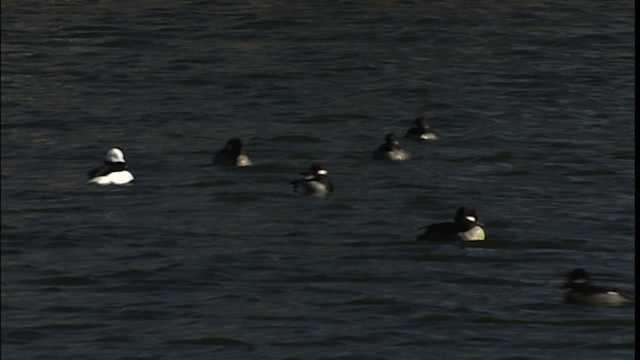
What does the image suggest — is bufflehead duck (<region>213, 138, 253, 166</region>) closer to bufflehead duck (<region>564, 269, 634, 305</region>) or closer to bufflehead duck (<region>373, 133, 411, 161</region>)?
bufflehead duck (<region>373, 133, 411, 161</region>)

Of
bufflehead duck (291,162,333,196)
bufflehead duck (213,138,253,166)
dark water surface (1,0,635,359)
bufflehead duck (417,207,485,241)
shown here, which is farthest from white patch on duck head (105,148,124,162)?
bufflehead duck (417,207,485,241)

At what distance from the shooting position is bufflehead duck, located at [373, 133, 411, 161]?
27578 mm

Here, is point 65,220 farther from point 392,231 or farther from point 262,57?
point 262,57

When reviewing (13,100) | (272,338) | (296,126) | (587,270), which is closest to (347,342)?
(272,338)

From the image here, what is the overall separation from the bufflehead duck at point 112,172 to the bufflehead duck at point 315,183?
2.17m

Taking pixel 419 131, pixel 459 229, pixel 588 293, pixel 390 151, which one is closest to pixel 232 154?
pixel 390 151

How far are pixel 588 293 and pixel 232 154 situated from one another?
7.94 m

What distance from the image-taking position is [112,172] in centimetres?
2631

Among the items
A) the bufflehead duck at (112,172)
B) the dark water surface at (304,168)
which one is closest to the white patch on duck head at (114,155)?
the bufflehead duck at (112,172)

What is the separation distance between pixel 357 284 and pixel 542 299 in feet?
6.35

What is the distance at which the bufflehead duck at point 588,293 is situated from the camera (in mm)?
20641

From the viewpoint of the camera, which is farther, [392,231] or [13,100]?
[13,100]

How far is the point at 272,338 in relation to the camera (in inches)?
761

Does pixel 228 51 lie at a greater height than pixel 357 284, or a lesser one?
greater
